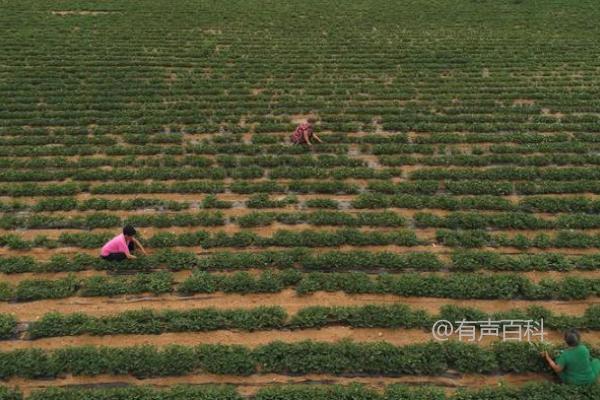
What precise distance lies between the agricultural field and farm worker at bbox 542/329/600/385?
214 millimetres

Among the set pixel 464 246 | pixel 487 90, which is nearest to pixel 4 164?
pixel 464 246

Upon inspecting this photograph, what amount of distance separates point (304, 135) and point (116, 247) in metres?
7.03

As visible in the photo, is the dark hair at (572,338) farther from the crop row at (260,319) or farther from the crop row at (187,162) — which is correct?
the crop row at (187,162)

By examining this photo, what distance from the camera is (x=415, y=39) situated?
23.7 m

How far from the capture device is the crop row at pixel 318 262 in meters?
9.86

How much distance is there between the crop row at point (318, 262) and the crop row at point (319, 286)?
0.36 m

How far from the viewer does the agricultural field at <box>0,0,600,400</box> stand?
7852mm

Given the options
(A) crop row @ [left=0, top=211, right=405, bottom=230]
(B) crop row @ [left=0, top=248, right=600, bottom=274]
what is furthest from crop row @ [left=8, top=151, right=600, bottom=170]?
(B) crop row @ [left=0, top=248, right=600, bottom=274]

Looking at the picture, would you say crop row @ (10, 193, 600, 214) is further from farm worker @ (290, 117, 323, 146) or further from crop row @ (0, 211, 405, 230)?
farm worker @ (290, 117, 323, 146)

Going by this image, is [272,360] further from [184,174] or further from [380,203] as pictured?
[184,174]

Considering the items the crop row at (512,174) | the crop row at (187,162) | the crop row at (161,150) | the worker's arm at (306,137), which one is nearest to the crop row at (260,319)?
the crop row at (512,174)

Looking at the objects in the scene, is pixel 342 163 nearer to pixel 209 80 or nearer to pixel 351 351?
pixel 351 351

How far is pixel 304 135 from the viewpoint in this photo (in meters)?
14.0

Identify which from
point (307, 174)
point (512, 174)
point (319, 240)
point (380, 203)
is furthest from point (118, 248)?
point (512, 174)
